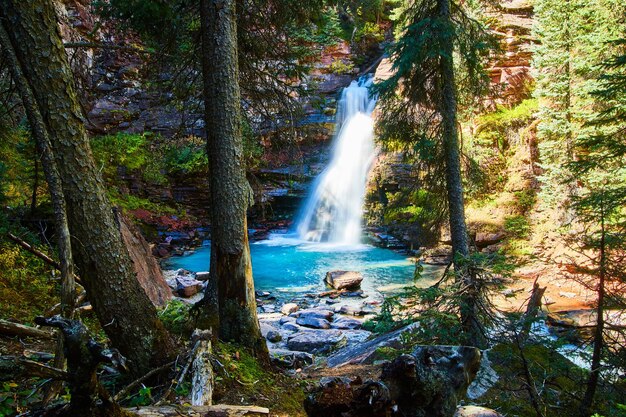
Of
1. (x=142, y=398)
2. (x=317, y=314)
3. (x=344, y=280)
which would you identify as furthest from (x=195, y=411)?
(x=344, y=280)

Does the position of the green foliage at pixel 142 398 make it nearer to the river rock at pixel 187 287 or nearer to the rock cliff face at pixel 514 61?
the river rock at pixel 187 287

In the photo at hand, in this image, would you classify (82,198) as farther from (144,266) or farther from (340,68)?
(340,68)

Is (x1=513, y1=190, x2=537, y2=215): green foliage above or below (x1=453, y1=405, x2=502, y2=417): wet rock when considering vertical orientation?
above

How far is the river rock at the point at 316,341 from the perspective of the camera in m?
8.12

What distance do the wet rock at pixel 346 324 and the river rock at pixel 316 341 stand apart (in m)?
0.84

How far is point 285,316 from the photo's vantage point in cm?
1084

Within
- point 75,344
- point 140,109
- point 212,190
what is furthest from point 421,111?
point 140,109

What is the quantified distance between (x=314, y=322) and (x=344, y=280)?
4.03m

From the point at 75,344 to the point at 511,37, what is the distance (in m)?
22.4

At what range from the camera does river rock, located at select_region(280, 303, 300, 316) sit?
1125 cm

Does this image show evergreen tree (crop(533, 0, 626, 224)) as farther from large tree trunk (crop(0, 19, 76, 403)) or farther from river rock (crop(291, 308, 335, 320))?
large tree trunk (crop(0, 19, 76, 403))

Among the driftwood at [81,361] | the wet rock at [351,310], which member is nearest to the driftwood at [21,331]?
the driftwood at [81,361]

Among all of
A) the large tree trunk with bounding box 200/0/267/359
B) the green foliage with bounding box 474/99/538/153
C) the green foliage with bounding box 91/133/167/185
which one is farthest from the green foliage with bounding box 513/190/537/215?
Result: the large tree trunk with bounding box 200/0/267/359

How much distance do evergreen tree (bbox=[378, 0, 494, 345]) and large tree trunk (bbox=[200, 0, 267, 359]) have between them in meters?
4.62
